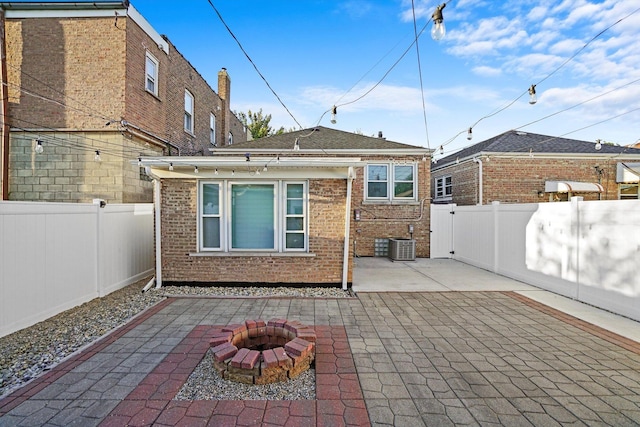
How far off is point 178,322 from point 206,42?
22.2 feet

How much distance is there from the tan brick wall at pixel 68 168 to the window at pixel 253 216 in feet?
11.2

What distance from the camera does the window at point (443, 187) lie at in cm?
1482

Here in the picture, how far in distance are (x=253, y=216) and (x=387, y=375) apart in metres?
4.45

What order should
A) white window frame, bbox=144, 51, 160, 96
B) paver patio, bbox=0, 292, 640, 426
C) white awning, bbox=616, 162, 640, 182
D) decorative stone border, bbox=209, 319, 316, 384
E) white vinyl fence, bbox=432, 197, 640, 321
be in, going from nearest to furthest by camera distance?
paver patio, bbox=0, 292, 640, 426 → decorative stone border, bbox=209, 319, 316, 384 → white vinyl fence, bbox=432, 197, 640, 321 → white window frame, bbox=144, 51, 160, 96 → white awning, bbox=616, 162, 640, 182

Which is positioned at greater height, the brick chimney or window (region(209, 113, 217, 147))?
the brick chimney

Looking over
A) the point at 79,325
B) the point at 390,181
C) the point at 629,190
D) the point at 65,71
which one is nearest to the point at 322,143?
the point at 390,181

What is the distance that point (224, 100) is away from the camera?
1630cm

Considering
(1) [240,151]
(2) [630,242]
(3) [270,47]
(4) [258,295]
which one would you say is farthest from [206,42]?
(2) [630,242]

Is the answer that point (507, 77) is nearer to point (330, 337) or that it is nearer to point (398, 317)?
point (398, 317)

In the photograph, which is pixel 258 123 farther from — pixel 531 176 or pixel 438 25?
pixel 438 25

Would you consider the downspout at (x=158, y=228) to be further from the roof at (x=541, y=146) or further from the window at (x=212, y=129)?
the roof at (x=541, y=146)

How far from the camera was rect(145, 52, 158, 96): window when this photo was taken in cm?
932

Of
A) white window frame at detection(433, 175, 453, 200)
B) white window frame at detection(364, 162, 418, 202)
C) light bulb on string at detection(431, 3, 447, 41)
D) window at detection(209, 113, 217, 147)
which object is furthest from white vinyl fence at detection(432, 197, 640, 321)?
window at detection(209, 113, 217, 147)

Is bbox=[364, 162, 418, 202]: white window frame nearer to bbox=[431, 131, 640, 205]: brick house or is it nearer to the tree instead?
bbox=[431, 131, 640, 205]: brick house
